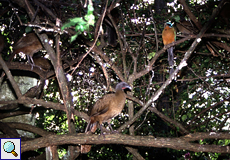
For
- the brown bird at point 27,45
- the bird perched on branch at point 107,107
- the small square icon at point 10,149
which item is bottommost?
the small square icon at point 10,149

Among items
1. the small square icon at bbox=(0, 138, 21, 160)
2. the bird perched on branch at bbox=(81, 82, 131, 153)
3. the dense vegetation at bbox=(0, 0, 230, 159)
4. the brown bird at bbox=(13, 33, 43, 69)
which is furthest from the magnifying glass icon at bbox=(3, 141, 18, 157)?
the brown bird at bbox=(13, 33, 43, 69)

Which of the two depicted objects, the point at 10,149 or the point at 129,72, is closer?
the point at 10,149

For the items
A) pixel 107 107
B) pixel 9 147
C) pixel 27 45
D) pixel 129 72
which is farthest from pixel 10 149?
pixel 129 72

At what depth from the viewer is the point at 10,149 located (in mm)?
3943

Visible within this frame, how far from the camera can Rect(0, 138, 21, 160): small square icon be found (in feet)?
12.5

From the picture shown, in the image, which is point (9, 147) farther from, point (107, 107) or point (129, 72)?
point (129, 72)

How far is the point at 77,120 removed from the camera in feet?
21.0

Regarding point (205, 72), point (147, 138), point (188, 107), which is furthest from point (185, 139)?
point (205, 72)

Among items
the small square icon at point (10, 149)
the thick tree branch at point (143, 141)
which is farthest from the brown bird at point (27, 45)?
the thick tree branch at point (143, 141)

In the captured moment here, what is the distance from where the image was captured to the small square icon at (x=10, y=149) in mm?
3810

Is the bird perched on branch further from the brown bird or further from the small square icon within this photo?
the brown bird

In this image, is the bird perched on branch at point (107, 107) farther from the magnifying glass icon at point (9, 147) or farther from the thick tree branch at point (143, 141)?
the magnifying glass icon at point (9, 147)

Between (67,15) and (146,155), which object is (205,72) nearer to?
(146,155)

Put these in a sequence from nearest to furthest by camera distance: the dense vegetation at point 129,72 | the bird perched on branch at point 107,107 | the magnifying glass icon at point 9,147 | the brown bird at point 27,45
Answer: the dense vegetation at point 129,72 < the bird perched on branch at point 107,107 < the magnifying glass icon at point 9,147 < the brown bird at point 27,45
